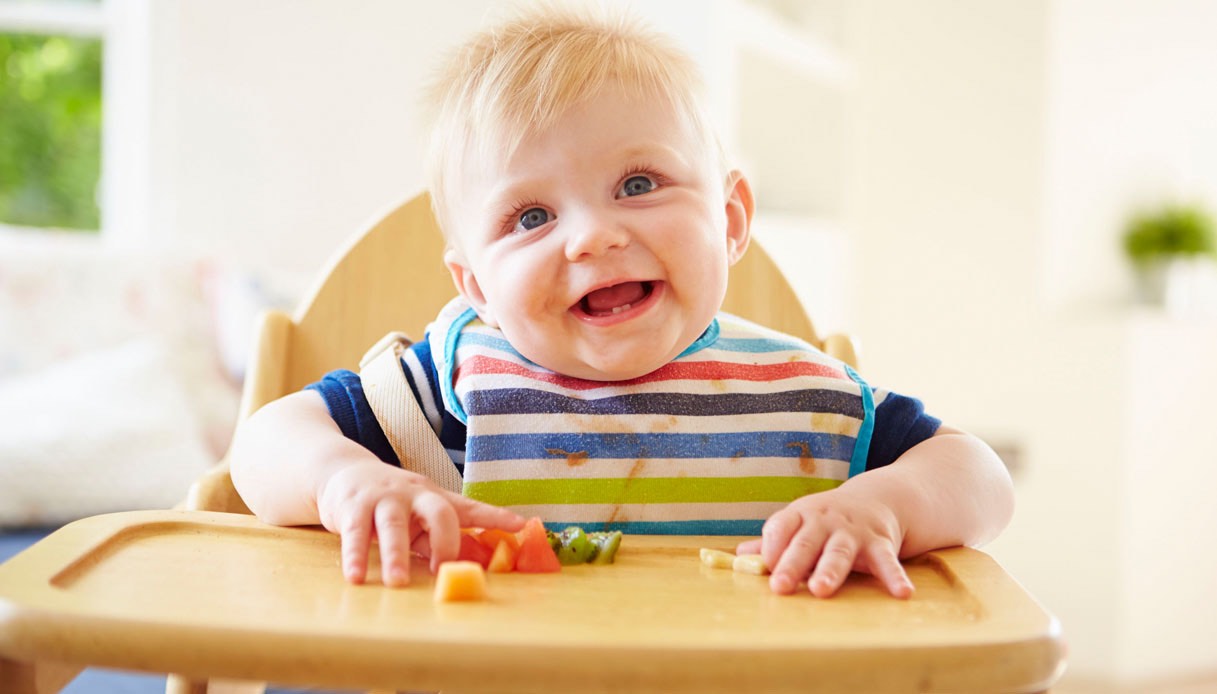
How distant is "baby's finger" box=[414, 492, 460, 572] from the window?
6.89 feet

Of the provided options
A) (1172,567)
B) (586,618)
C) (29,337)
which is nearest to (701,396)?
(586,618)

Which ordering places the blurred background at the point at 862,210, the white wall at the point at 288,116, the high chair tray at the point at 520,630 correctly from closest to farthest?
1. the high chair tray at the point at 520,630
2. the blurred background at the point at 862,210
3. the white wall at the point at 288,116

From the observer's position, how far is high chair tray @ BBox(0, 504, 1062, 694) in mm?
455

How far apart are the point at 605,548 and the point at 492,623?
0.17 m

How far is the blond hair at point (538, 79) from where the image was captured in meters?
0.79

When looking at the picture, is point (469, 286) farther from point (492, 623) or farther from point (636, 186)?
point (492, 623)

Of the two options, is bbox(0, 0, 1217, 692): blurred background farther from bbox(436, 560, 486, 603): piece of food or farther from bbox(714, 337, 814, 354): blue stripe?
bbox(436, 560, 486, 603): piece of food

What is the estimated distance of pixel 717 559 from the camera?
651 mm

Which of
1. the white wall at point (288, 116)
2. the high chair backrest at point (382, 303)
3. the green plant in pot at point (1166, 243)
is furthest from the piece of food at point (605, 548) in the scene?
the green plant in pot at point (1166, 243)

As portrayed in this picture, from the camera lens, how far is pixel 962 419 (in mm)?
2768

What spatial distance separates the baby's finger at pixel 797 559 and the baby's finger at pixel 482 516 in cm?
14

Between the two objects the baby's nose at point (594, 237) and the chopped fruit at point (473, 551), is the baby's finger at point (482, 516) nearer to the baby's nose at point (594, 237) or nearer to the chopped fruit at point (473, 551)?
the chopped fruit at point (473, 551)

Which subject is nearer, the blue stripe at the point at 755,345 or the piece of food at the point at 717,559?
the piece of food at the point at 717,559

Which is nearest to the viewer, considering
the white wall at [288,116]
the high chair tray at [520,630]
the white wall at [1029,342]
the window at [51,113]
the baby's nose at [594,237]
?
the high chair tray at [520,630]
